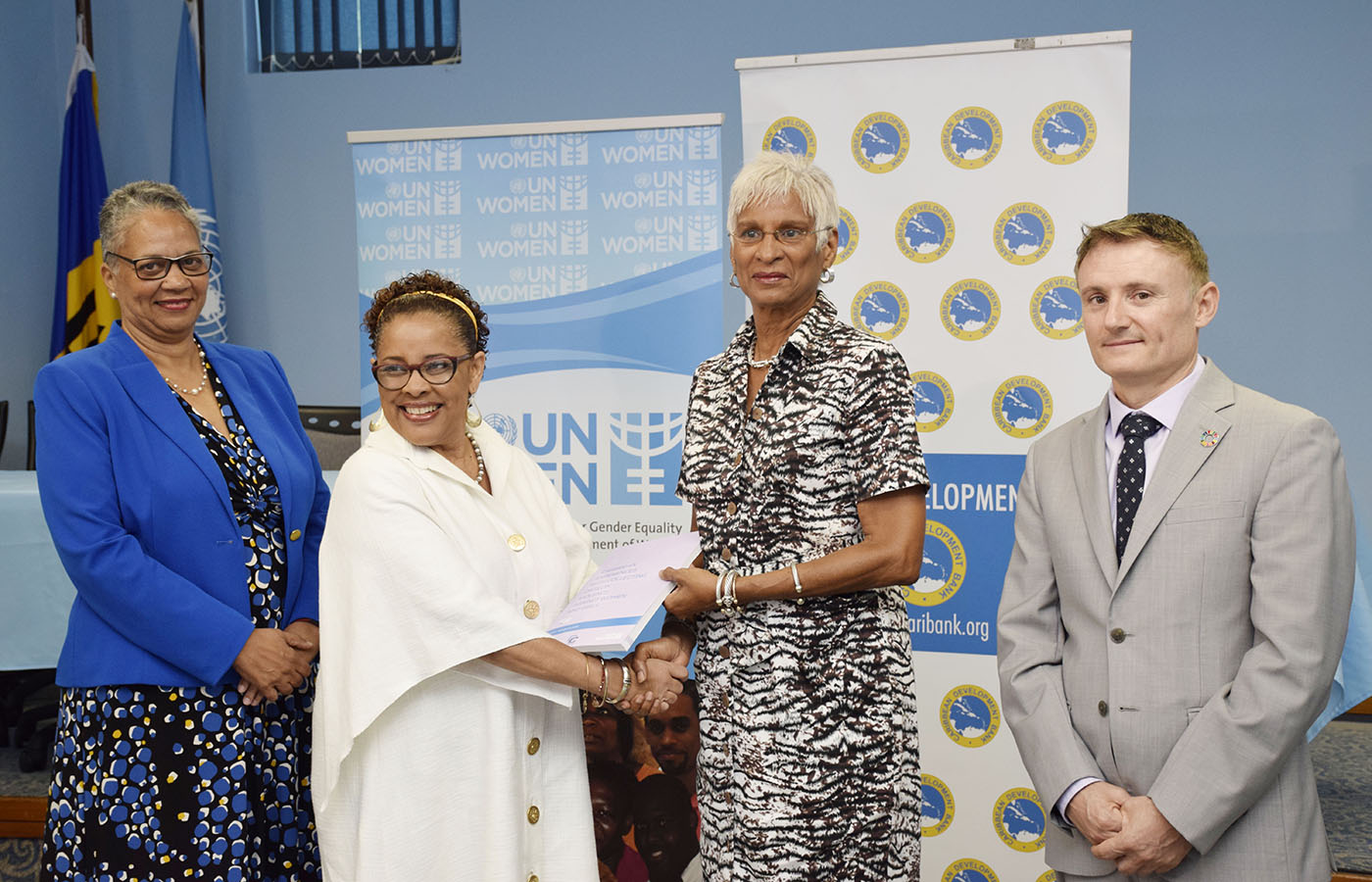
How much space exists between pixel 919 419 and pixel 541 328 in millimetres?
1200

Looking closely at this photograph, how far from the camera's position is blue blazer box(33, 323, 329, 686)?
191 cm

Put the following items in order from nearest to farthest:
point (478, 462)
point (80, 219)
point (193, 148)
A: 1. point (478, 462)
2. point (193, 148)
3. point (80, 219)

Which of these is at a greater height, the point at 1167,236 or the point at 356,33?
the point at 356,33

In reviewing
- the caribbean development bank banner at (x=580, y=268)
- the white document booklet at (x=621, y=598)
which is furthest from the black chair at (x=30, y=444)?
the white document booklet at (x=621, y=598)

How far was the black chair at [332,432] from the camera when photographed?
4.92m

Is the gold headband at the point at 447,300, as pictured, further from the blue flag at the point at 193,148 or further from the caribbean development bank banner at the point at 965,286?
the blue flag at the point at 193,148

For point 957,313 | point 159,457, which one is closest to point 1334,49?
point 957,313

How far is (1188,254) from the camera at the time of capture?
166cm

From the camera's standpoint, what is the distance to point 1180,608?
1.61m

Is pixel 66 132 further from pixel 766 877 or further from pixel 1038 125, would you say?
pixel 766 877

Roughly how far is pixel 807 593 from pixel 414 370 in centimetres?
77

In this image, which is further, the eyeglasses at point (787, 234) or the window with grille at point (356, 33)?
the window with grille at point (356, 33)

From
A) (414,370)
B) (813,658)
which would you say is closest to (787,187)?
(414,370)

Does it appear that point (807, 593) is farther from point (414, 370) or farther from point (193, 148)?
point (193, 148)
